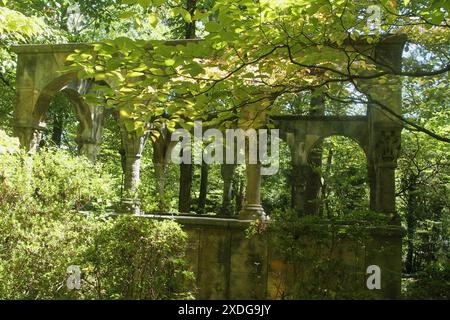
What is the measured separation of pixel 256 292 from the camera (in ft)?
22.8

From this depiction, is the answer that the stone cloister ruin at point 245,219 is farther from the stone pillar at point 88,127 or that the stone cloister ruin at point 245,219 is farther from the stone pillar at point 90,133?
the stone pillar at point 90,133

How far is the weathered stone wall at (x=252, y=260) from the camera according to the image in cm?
655

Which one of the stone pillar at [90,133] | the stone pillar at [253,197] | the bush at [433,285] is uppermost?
the stone pillar at [90,133]

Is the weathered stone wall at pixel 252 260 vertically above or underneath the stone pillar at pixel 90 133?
underneath

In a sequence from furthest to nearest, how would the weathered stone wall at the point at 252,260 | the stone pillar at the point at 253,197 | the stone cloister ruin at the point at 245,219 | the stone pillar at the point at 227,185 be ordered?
the stone pillar at the point at 227,185
the stone pillar at the point at 253,197
the stone cloister ruin at the point at 245,219
the weathered stone wall at the point at 252,260

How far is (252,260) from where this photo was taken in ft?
23.3

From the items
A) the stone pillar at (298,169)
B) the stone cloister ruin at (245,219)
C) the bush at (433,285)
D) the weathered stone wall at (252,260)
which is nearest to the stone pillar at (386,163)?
the stone cloister ruin at (245,219)

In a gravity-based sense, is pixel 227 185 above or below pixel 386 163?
below

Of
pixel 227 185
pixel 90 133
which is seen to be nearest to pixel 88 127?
pixel 90 133

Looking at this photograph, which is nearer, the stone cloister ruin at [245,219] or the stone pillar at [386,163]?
the stone cloister ruin at [245,219]

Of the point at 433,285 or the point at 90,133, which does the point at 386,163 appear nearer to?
the point at 433,285

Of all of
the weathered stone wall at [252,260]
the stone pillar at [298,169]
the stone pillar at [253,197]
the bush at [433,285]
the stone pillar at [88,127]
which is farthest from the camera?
the stone pillar at [298,169]

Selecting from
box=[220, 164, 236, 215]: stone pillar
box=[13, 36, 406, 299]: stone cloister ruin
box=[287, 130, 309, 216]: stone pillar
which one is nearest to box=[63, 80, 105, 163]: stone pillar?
box=[13, 36, 406, 299]: stone cloister ruin

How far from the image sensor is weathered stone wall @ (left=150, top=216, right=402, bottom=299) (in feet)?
→ 21.5
